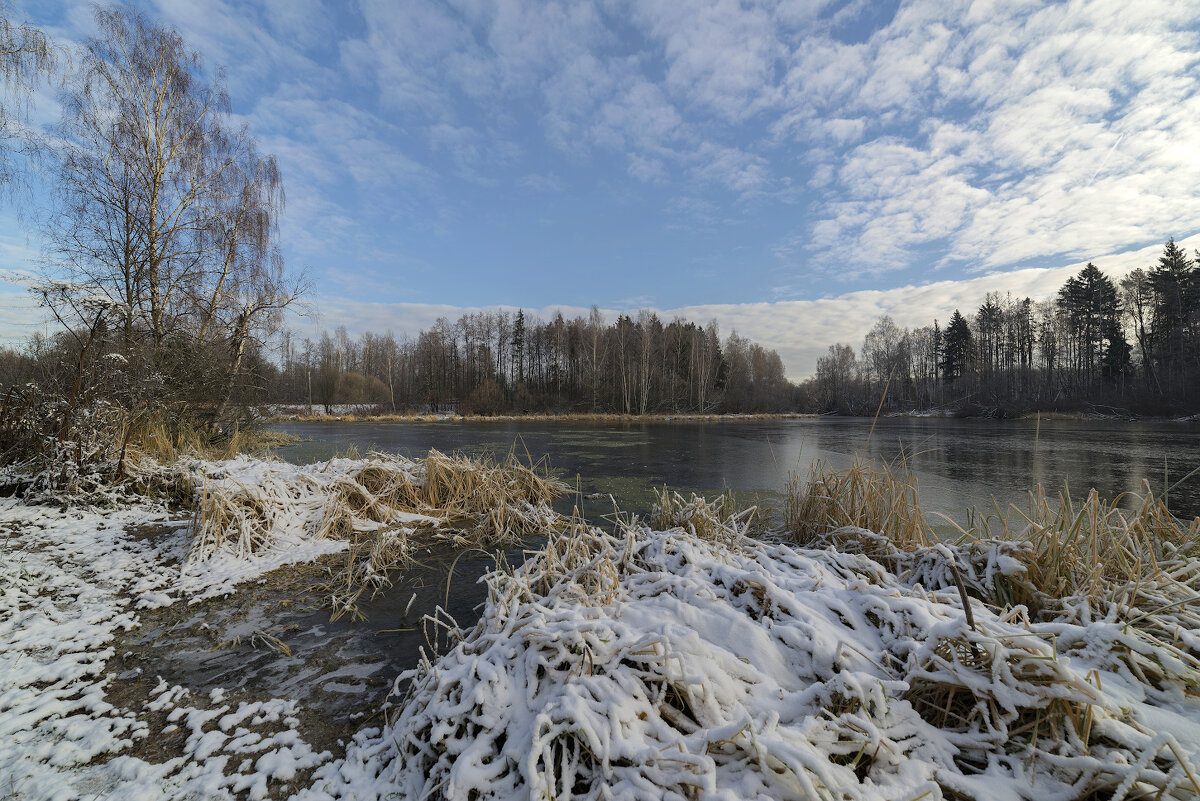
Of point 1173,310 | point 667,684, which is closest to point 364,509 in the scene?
point 667,684

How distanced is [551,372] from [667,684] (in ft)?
156

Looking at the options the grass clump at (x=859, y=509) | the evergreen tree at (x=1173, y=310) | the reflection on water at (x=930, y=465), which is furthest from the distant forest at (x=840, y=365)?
the grass clump at (x=859, y=509)

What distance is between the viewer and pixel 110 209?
869 centimetres

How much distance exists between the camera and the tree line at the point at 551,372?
4203cm

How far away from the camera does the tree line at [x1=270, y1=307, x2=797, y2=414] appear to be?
4203 centimetres

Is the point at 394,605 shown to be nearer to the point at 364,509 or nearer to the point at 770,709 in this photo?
the point at 364,509

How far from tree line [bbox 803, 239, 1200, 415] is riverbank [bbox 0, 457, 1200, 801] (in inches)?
958

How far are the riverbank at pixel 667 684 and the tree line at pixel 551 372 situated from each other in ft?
121

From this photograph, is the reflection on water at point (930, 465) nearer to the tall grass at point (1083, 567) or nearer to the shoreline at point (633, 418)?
the tall grass at point (1083, 567)

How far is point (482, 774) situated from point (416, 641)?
172 cm

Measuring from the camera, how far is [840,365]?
57.0 meters

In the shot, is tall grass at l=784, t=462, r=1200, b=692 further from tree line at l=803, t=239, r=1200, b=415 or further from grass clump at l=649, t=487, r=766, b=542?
tree line at l=803, t=239, r=1200, b=415

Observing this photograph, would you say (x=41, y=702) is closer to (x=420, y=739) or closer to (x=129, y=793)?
(x=129, y=793)

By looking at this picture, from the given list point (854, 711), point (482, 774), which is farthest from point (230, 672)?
point (854, 711)
